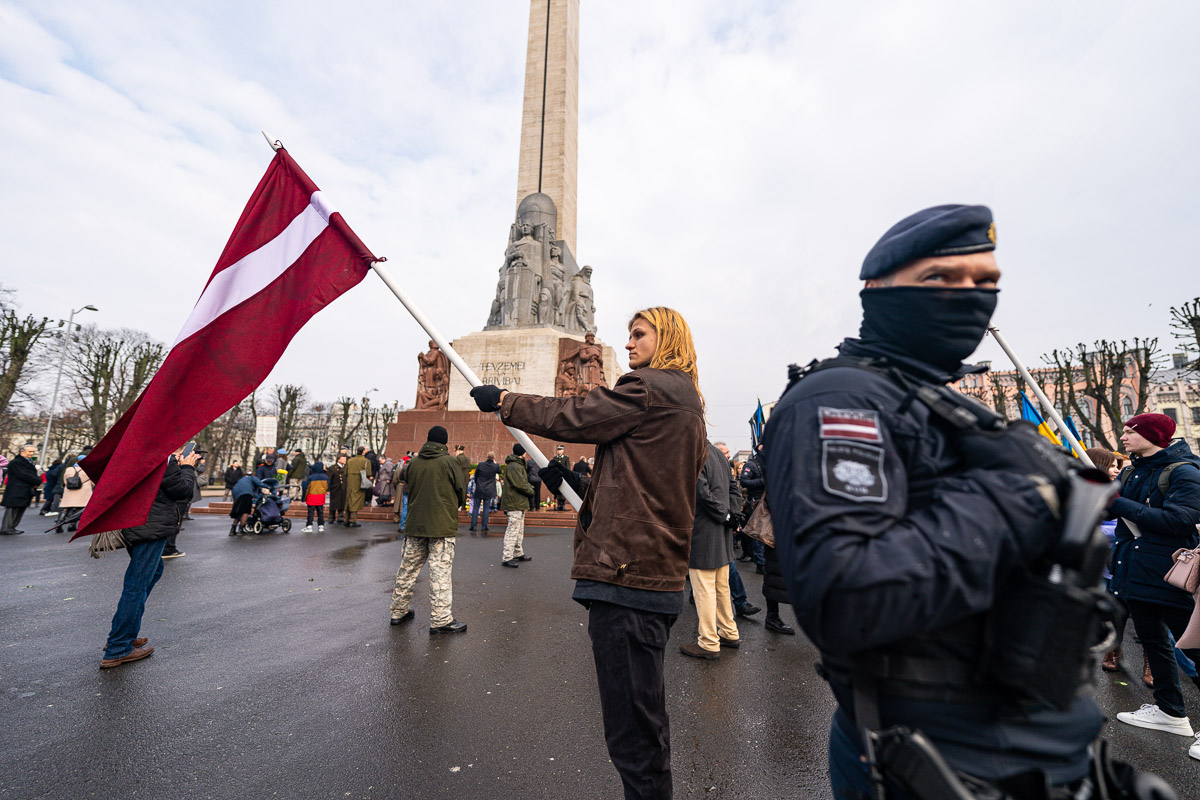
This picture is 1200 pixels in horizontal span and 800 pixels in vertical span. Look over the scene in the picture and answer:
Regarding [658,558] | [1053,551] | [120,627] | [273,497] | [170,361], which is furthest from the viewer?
[273,497]

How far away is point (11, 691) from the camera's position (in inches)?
150

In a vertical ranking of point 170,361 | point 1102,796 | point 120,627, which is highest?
point 170,361

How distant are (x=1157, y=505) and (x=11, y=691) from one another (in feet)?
24.8

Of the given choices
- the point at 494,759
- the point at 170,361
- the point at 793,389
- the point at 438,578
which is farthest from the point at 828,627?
the point at 438,578

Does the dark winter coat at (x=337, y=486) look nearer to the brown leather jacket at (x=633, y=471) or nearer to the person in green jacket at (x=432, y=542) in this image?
the person in green jacket at (x=432, y=542)

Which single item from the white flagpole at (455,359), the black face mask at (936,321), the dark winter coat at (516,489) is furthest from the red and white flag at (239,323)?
the dark winter coat at (516,489)

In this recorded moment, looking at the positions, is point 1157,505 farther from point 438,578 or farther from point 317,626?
point 317,626

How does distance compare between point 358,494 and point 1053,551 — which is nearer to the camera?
point 1053,551

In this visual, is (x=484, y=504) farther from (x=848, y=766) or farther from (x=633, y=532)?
(x=848, y=766)

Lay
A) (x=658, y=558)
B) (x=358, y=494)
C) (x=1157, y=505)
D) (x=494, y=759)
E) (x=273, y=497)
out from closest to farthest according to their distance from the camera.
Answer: (x=658, y=558) < (x=494, y=759) < (x=1157, y=505) < (x=273, y=497) < (x=358, y=494)

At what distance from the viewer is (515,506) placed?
9.23 meters

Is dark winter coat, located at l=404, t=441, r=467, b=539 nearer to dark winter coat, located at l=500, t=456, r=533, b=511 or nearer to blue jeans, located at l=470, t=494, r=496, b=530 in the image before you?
dark winter coat, located at l=500, t=456, r=533, b=511

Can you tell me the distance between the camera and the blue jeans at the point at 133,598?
4.35 metres

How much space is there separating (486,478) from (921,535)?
39.5 feet
